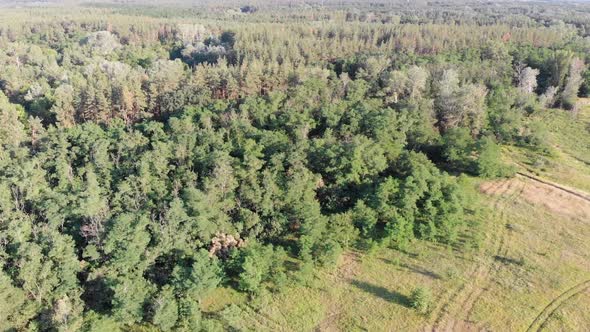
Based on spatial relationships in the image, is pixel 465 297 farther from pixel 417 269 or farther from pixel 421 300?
pixel 417 269

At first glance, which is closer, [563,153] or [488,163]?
[488,163]

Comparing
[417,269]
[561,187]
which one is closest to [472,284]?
[417,269]

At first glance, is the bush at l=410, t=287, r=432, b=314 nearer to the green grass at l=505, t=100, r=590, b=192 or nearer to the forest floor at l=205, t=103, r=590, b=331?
the forest floor at l=205, t=103, r=590, b=331

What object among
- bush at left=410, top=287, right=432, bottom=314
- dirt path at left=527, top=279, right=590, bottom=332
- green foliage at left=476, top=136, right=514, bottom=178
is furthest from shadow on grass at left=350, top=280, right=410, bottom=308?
green foliage at left=476, top=136, right=514, bottom=178

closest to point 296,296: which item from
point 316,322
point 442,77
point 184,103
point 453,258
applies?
Answer: point 316,322

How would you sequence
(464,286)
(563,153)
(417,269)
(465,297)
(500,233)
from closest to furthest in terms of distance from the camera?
(465,297) < (464,286) < (417,269) < (500,233) < (563,153)

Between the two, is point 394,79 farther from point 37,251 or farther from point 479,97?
point 37,251
